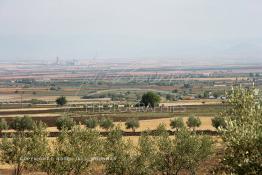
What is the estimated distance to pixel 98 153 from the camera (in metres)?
47.8

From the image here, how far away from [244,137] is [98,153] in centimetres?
2767

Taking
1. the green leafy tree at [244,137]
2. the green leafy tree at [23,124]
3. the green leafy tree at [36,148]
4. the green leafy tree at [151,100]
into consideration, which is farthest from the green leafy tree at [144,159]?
the green leafy tree at [151,100]

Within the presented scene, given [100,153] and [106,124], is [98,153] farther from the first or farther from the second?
[106,124]

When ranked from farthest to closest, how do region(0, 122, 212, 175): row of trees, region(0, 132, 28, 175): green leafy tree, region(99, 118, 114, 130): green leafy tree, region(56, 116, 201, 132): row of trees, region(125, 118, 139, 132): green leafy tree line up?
region(125, 118, 139, 132): green leafy tree, region(99, 118, 114, 130): green leafy tree, region(56, 116, 201, 132): row of trees, region(0, 132, 28, 175): green leafy tree, region(0, 122, 212, 175): row of trees

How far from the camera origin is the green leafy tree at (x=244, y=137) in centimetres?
2150

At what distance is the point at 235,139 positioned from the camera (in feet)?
71.2

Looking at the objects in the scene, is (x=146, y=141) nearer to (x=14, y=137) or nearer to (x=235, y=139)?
(x=14, y=137)

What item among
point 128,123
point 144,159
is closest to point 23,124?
point 128,123

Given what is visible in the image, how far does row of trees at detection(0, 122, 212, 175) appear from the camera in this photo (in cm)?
4347

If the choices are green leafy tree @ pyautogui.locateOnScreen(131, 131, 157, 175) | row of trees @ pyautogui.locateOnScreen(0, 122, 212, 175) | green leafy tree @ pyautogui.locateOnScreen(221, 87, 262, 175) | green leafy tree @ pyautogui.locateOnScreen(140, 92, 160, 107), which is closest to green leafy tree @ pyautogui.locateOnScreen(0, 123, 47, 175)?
row of trees @ pyautogui.locateOnScreen(0, 122, 212, 175)

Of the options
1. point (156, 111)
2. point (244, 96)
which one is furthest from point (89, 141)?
point (156, 111)

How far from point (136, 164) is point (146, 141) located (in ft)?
16.9

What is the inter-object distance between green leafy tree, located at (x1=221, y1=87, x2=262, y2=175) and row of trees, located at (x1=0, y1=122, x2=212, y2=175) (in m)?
21.3

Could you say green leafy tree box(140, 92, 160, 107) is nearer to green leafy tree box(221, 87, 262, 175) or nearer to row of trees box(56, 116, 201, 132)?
row of trees box(56, 116, 201, 132)
